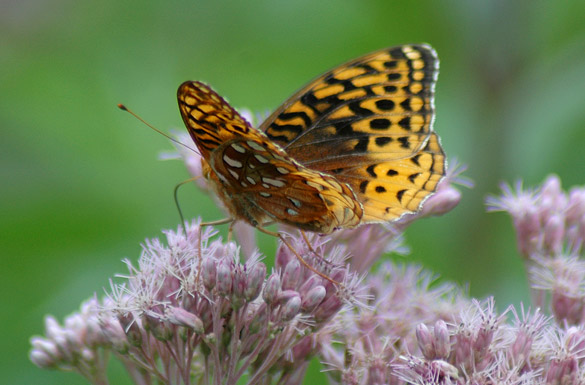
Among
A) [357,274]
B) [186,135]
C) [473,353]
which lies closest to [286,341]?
[357,274]

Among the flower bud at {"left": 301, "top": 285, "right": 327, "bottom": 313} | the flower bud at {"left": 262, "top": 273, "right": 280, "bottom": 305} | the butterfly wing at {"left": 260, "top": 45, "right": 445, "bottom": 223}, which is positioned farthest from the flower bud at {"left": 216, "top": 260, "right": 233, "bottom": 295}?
the butterfly wing at {"left": 260, "top": 45, "right": 445, "bottom": 223}

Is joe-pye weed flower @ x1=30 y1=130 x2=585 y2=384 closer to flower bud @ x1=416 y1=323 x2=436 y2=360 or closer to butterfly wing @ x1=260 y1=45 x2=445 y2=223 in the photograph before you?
flower bud @ x1=416 y1=323 x2=436 y2=360

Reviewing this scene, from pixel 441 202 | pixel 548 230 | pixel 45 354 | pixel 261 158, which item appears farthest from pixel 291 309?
pixel 548 230

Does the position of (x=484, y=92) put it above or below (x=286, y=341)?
above

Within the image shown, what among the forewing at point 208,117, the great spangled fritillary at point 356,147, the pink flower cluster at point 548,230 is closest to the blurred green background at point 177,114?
the pink flower cluster at point 548,230

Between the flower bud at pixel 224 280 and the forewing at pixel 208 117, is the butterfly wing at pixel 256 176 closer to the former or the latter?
the forewing at pixel 208 117

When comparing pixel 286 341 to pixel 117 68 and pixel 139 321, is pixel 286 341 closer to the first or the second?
pixel 139 321
